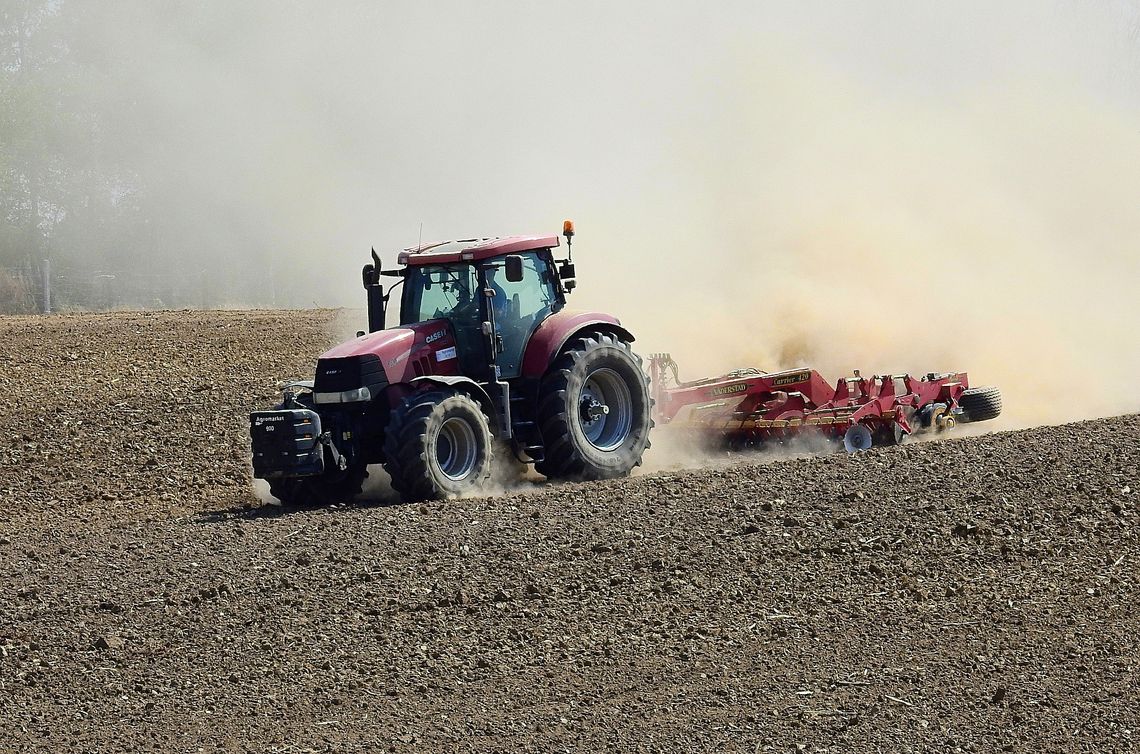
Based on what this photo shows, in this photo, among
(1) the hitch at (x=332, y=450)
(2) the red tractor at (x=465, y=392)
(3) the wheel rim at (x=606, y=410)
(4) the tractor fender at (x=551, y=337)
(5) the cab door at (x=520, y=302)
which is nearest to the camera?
(2) the red tractor at (x=465, y=392)

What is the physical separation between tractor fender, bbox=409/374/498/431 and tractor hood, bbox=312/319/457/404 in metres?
0.13

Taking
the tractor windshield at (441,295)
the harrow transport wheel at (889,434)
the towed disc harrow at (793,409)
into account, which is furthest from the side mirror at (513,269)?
the harrow transport wheel at (889,434)

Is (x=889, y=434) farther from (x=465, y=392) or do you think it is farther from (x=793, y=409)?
(x=465, y=392)

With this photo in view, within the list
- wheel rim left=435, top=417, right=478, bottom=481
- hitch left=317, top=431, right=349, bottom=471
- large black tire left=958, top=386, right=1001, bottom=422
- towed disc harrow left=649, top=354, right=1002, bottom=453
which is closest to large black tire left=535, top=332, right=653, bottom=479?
wheel rim left=435, top=417, right=478, bottom=481

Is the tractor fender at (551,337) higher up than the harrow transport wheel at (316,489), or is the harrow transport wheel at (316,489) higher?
the tractor fender at (551,337)

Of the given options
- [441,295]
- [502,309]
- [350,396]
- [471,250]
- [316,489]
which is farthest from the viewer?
[441,295]

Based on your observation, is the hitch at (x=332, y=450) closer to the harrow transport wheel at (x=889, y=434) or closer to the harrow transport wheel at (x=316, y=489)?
the harrow transport wheel at (x=316, y=489)

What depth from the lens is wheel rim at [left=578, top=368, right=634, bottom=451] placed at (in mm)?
13062

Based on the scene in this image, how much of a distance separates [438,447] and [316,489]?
116 cm

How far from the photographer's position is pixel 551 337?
12734 mm

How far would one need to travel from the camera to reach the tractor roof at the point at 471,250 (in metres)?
12.4

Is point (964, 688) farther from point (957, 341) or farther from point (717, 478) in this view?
point (957, 341)

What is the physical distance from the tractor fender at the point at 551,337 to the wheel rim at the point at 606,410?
47cm

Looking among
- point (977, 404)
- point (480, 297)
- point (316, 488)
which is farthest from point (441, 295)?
point (977, 404)
